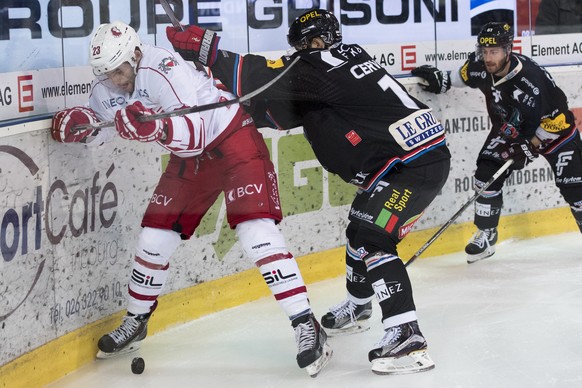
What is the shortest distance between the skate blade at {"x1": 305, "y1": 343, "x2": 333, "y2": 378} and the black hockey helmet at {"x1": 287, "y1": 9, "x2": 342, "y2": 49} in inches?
38.7

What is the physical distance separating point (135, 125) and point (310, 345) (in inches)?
32.9

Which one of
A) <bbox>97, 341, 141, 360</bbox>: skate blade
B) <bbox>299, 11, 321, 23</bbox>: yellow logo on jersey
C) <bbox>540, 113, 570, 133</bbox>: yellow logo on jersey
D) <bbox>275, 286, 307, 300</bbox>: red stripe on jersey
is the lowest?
<bbox>97, 341, 141, 360</bbox>: skate blade

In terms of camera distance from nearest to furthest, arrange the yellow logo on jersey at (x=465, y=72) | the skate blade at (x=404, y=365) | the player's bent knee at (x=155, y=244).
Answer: the skate blade at (x=404, y=365), the player's bent knee at (x=155, y=244), the yellow logo on jersey at (x=465, y=72)

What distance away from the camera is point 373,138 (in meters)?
3.43

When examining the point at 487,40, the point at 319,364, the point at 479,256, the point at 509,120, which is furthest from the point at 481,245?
the point at 319,364

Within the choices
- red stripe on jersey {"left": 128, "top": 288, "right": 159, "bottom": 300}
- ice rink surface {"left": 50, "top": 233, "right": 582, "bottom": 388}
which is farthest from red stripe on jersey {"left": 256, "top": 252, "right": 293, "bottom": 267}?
red stripe on jersey {"left": 128, "top": 288, "right": 159, "bottom": 300}

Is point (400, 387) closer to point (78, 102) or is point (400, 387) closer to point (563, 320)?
point (563, 320)

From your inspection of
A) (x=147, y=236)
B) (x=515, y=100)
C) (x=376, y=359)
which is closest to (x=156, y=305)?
(x=147, y=236)

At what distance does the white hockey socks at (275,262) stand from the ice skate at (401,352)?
259 mm

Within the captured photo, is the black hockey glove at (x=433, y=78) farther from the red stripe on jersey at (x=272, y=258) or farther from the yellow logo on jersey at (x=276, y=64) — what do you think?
the red stripe on jersey at (x=272, y=258)

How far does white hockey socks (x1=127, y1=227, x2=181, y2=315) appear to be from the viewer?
3607 millimetres

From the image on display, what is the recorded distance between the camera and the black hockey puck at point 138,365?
347cm

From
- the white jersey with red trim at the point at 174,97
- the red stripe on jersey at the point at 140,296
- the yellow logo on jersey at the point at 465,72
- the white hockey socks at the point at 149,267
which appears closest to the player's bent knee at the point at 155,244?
the white hockey socks at the point at 149,267

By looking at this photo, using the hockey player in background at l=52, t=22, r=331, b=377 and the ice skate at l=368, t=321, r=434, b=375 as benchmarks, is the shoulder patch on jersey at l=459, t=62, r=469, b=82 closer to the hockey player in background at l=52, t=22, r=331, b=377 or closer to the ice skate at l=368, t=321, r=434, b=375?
the hockey player in background at l=52, t=22, r=331, b=377
